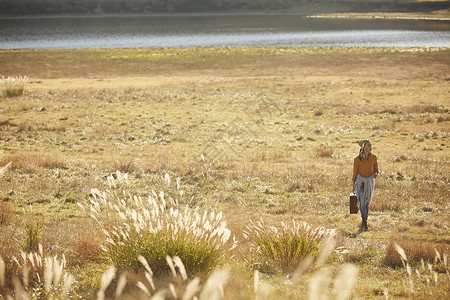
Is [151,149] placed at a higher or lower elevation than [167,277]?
lower

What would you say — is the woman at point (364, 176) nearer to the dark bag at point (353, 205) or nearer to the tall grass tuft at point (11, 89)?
the dark bag at point (353, 205)

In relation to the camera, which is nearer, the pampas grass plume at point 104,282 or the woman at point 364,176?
the pampas grass plume at point 104,282

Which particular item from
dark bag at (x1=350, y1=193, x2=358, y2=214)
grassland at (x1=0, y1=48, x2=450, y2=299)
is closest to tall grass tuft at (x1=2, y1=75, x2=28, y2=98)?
grassland at (x1=0, y1=48, x2=450, y2=299)

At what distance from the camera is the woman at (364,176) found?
33.5 ft

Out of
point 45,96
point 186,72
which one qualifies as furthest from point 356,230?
point 186,72

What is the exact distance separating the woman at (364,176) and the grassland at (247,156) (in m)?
0.53

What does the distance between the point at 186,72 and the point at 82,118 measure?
27.5 m

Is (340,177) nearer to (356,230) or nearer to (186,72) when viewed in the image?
(356,230)

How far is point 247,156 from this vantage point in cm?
1844

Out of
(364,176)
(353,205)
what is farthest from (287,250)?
(364,176)

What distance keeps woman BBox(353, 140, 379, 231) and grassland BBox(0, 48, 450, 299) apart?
1.75 ft

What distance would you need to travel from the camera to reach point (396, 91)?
35.6 meters

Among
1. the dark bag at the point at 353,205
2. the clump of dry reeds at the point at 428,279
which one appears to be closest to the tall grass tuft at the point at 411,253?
the clump of dry reeds at the point at 428,279

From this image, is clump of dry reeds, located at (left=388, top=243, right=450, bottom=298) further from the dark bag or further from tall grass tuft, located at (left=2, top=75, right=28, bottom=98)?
tall grass tuft, located at (left=2, top=75, right=28, bottom=98)
